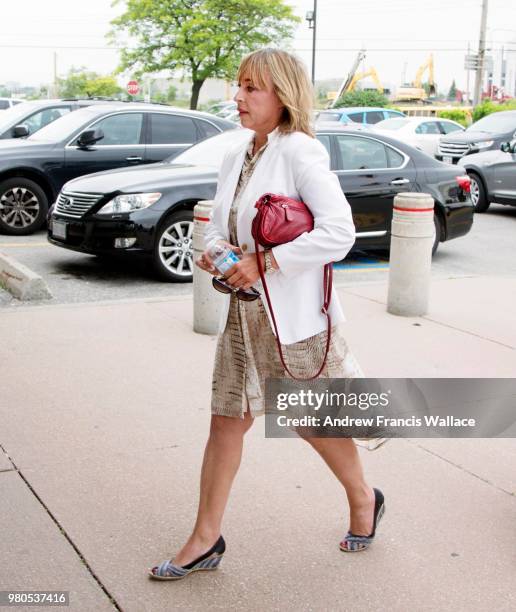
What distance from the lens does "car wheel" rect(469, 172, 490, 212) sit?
52.4 feet

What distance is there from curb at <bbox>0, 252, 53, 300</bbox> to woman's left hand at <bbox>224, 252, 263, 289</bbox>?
519cm

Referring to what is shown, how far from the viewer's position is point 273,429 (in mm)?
4012

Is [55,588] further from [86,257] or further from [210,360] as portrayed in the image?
[86,257]

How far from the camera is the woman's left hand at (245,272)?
302 centimetres

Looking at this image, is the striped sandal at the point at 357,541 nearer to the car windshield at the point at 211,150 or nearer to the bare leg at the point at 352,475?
the bare leg at the point at 352,475

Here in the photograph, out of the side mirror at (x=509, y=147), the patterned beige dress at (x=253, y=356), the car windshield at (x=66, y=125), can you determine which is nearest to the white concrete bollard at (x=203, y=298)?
the patterned beige dress at (x=253, y=356)

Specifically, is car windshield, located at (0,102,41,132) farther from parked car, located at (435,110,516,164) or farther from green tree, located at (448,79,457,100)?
green tree, located at (448,79,457,100)

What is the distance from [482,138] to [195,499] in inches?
610

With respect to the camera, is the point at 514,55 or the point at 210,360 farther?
the point at 514,55

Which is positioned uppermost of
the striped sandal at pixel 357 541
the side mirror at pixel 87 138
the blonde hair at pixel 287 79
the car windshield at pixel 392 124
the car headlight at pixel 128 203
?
the blonde hair at pixel 287 79

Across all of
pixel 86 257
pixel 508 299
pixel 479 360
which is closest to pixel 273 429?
pixel 479 360

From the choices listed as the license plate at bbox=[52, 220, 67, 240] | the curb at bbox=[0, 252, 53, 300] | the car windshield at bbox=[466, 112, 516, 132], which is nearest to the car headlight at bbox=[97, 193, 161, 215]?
the license plate at bbox=[52, 220, 67, 240]

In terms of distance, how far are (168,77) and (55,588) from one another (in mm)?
44552

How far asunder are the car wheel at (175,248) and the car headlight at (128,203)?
243 millimetres
